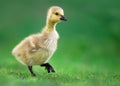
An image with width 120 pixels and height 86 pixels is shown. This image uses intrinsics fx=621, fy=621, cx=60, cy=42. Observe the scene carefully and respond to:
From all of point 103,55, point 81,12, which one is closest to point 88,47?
point 103,55

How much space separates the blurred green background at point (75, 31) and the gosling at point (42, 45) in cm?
9

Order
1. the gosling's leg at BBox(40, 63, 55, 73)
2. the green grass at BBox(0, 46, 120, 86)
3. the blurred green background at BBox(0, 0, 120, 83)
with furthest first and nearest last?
the blurred green background at BBox(0, 0, 120, 83) → the gosling's leg at BBox(40, 63, 55, 73) → the green grass at BBox(0, 46, 120, 86)

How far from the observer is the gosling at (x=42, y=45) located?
2051 mm

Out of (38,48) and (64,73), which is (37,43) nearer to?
(38,48)

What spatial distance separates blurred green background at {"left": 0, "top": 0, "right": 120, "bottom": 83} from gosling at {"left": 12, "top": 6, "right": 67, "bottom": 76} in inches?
3.4

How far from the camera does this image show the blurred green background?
7.39 ft

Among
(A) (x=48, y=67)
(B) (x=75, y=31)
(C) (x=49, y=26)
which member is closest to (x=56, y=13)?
(C) (x=49, y=26)

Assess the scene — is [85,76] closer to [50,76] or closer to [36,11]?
[50,76]

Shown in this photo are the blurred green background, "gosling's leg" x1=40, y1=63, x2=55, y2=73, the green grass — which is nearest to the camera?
the green grass

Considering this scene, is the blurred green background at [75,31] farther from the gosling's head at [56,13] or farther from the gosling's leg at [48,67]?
the gosling's head at [56,13]

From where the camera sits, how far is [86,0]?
265 cm

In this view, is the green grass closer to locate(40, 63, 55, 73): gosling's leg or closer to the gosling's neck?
locate(40, 63, 55, 73): gosling's leg

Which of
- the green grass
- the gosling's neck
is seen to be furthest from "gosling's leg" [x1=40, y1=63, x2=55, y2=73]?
the gosling's neck

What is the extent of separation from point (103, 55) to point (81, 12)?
0.98 feet
